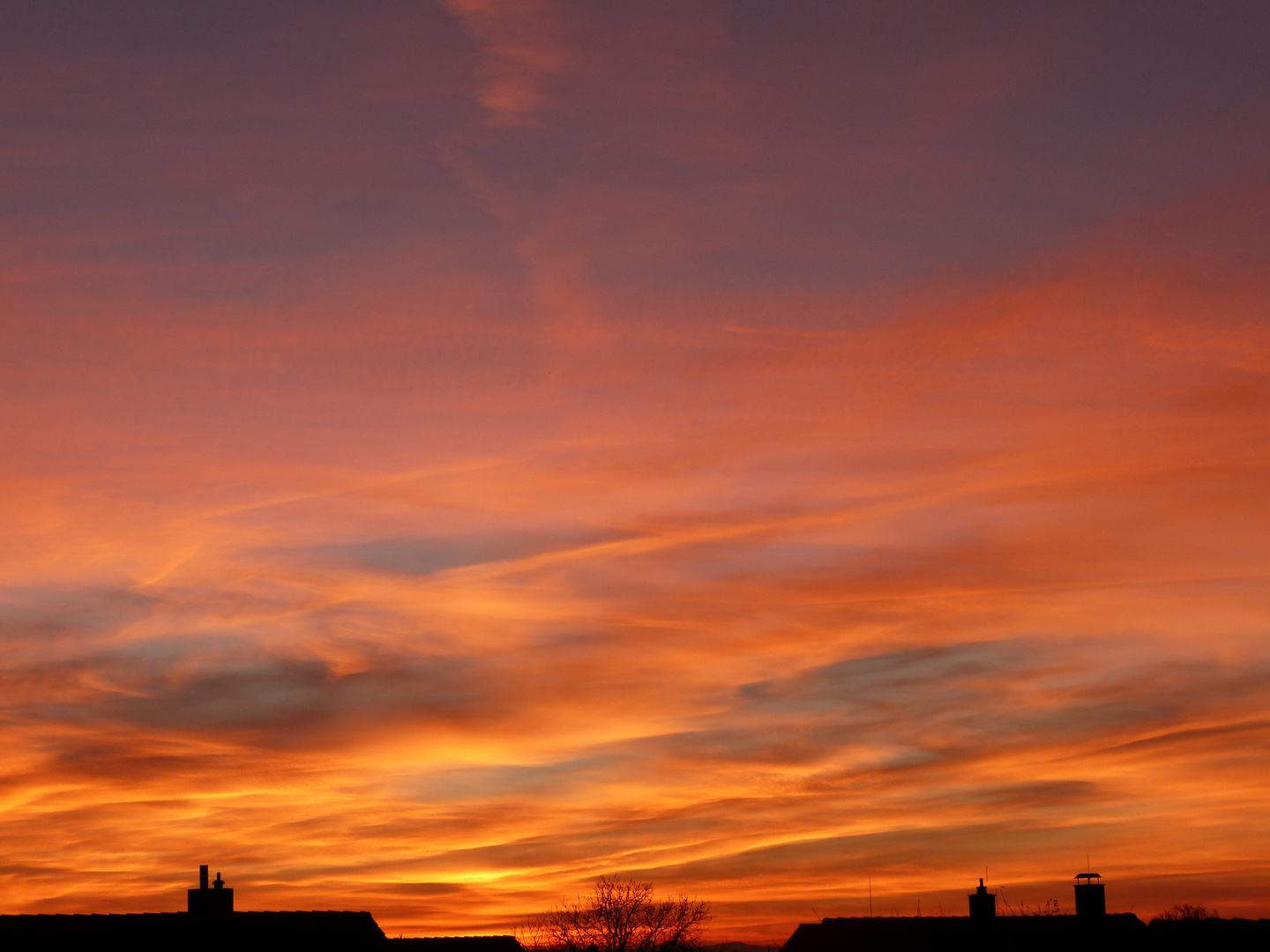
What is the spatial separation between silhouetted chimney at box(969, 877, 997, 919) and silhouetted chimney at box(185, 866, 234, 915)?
1374 inches

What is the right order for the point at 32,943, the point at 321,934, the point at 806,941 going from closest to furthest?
1. the point at 32,943
2. the point at 321,934
3. the point at 806,941

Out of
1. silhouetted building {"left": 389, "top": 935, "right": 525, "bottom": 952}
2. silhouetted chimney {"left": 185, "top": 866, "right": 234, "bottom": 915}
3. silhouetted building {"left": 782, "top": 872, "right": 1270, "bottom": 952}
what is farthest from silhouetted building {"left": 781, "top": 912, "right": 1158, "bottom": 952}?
silhouetted chimney {"left": 185, "top": 866, "right": 234, "bottom": 915}

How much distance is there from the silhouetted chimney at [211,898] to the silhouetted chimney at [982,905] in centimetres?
3490

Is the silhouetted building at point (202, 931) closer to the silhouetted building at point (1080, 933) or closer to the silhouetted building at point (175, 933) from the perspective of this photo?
the silhouetted building at point (175, 933)

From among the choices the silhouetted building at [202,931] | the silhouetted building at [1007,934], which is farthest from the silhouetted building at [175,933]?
the silhouetted building at [1007,934]

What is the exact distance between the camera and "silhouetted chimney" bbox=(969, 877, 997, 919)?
235ft

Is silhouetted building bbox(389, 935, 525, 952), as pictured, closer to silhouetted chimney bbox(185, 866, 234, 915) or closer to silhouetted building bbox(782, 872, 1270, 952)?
silhouetted chimney bbox(185, 866, 234, 915)

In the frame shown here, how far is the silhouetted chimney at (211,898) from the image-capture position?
2281 inches

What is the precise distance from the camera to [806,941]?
82.4 m

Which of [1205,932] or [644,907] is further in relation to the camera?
[644,907]

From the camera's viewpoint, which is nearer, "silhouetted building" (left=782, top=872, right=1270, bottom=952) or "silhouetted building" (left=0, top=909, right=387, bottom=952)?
"silhouetted building" (left=0, top=909, right=387, bottom=952)

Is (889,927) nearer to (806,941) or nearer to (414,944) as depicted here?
(806,941)

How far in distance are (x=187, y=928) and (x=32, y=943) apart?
5498 millimetres

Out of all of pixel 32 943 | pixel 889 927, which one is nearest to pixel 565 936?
pixel 889 927
